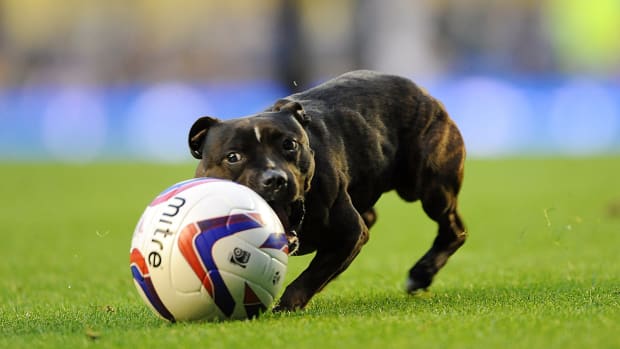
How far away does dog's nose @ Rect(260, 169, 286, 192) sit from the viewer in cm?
526

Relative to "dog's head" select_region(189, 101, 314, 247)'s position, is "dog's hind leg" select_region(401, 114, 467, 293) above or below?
below

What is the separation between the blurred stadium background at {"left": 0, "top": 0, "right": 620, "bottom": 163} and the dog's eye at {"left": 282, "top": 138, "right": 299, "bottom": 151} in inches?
683

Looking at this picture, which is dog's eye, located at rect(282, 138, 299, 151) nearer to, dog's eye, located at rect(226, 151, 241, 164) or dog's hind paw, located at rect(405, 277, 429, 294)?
dog's eye, located at rect(226, 151, 241, 164)

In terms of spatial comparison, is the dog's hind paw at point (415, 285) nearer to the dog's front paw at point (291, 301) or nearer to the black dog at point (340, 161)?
the black dog at point (340, 161)

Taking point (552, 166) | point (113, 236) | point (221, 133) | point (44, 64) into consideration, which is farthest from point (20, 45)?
point (221, 133)

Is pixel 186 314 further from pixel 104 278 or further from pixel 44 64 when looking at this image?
pixel 44 64

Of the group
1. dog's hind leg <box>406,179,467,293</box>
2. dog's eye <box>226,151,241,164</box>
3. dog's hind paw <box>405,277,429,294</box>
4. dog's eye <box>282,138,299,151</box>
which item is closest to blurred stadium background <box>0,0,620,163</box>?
dog's hind leg <box>406,179,467,293</box>

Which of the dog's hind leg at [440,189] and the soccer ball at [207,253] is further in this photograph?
the dog's hind leg at [440,189]

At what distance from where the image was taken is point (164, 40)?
39062 millimetres

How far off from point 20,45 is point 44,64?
2.07m

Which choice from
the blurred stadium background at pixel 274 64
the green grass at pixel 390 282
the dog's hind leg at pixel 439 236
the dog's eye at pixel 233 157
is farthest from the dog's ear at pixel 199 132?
the blurred stadium background at pixel 274 64

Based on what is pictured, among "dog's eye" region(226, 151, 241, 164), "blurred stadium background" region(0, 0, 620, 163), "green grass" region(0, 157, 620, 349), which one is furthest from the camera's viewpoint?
"blurred stadium background" region(0, 0, 620, 163)

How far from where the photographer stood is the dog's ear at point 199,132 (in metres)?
5.65

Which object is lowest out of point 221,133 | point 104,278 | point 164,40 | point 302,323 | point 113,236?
point 164,40
